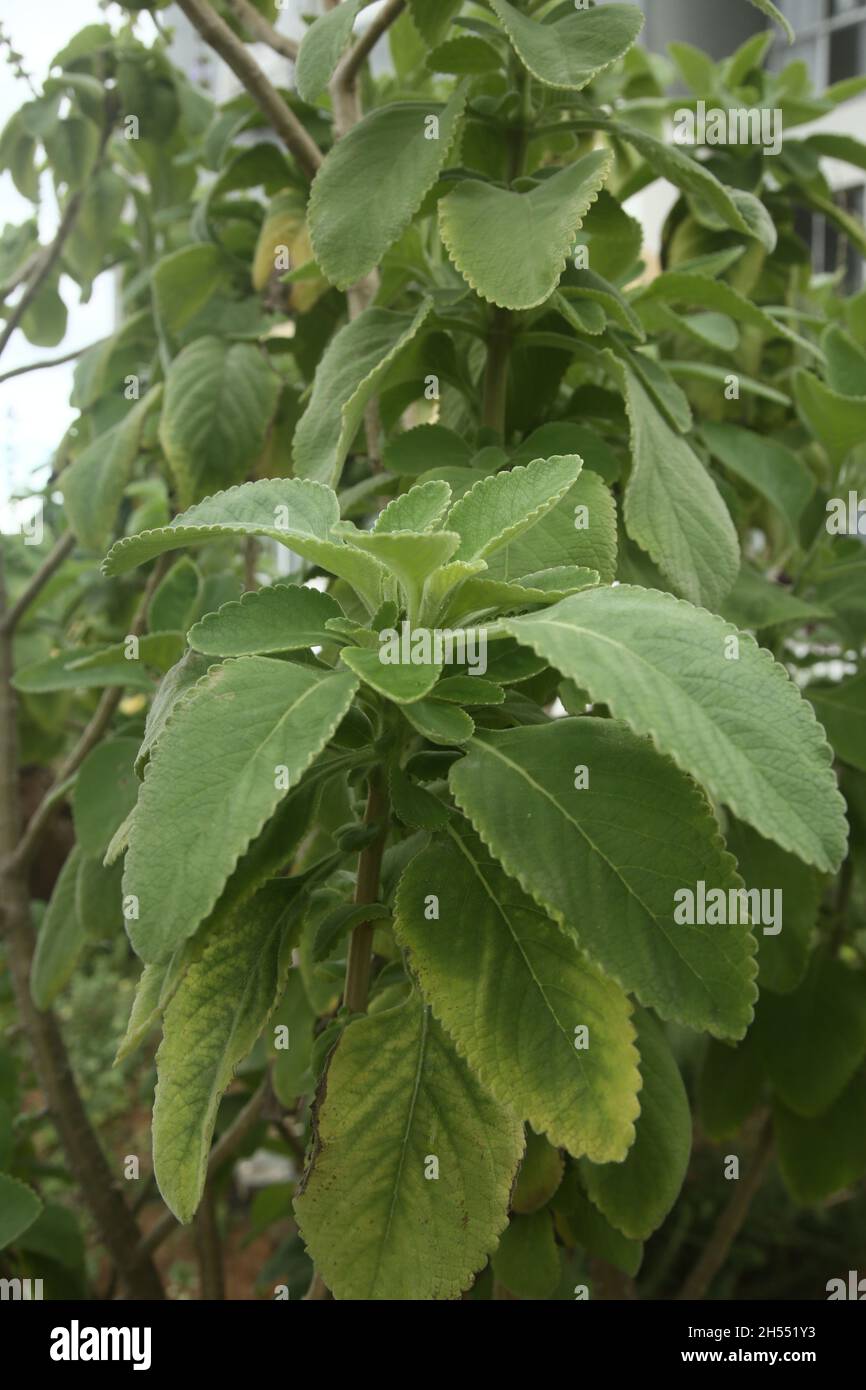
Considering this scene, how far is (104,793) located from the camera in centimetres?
74

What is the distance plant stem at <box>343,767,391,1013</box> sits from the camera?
0.48m

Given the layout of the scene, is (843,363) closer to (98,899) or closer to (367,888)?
(367,888)

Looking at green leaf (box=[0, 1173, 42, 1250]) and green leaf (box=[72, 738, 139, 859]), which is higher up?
green leaf (box=[72, 738, 139, 859])

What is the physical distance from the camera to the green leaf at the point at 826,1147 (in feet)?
2.79

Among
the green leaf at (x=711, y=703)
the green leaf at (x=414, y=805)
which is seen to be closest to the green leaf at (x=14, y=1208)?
the green leaf at (x=414, y=805)

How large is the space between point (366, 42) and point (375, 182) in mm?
213

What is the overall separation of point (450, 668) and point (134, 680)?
386 millimetres

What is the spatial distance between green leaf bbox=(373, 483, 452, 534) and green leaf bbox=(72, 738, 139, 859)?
1.15ft

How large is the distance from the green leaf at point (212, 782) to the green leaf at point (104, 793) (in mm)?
354

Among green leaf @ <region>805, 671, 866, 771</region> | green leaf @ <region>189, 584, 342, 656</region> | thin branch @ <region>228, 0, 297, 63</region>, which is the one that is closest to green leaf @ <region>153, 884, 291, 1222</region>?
green leaf @ <region>189, 584, 342, 656</region>

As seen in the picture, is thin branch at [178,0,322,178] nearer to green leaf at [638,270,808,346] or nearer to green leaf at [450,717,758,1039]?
green leaf at [638,270,808,346]

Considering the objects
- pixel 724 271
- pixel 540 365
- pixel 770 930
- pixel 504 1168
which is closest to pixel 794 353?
pixel 724 271

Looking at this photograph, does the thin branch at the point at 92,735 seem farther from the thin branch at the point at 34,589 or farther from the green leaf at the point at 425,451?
the green leaf at the point at 425,451
